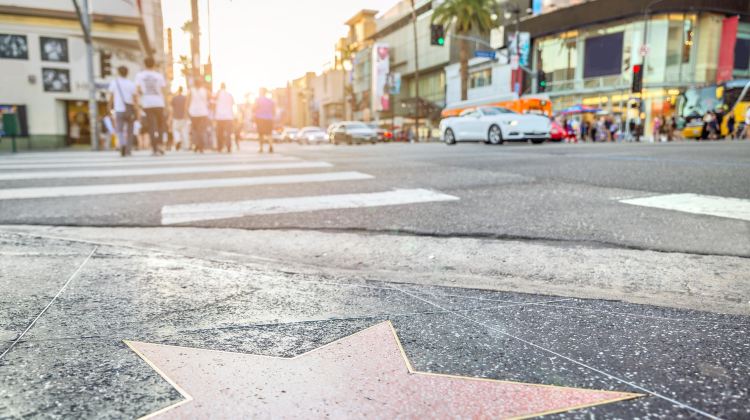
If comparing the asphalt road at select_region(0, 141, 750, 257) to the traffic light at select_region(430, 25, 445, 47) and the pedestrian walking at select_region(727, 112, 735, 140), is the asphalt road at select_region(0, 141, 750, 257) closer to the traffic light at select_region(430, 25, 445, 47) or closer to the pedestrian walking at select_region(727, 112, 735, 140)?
the traffic light at select_region(430, 25, 445, 47)

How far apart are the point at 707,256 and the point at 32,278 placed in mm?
2843

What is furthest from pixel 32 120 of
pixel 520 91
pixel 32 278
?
pixel 520 91

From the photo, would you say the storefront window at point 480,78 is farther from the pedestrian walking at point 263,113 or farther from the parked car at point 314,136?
the pedestrian walking at point 263,113

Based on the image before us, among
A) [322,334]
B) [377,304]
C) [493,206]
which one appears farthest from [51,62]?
[322,334]

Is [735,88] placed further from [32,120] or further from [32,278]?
[32,120]

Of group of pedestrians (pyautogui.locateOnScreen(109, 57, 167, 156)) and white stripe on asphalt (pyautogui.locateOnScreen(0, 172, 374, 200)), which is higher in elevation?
group of pedestrians (pyautogui.locateOnScreen(109, 57, 167, 156))

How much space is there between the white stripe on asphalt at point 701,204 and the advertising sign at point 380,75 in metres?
58.9

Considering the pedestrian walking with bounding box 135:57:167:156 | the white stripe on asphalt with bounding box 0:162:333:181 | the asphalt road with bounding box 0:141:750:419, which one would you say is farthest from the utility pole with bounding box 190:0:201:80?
the asphalt road with bounding box 0:141:750:419

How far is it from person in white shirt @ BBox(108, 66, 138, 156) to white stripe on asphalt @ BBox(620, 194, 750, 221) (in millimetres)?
9705

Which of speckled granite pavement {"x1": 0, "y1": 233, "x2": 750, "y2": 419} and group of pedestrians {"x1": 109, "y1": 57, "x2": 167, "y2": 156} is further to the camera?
group of pedestrians {"x1": 109, "y1": 57, "x2": 167, "y2": 156}

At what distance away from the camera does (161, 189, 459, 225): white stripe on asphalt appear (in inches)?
132

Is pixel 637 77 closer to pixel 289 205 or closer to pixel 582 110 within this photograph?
pixel 582 110

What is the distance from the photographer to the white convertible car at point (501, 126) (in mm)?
15258

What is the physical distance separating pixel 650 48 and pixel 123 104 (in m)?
32.9
